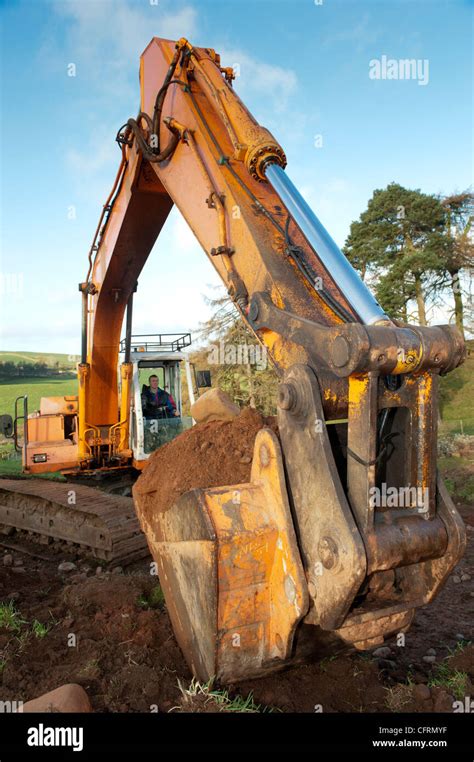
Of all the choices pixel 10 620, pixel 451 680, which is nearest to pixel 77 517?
pixel 10 620

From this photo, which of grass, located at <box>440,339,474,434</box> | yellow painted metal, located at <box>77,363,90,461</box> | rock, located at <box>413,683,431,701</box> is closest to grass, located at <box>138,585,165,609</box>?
rock, located at <box>413,683,431,701</box>

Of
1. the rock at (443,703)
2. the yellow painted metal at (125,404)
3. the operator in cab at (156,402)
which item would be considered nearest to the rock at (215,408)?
the rock at (443,703)

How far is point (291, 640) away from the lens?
2430mm

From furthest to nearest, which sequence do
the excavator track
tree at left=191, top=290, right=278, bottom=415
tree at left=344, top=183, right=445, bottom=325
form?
1. tree at left=344, top=183, right=445, bottom=325
2. tree at left=191, top=290, right=278, bottom=415
3. the excavator track

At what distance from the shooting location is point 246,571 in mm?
2455

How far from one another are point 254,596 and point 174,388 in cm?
610

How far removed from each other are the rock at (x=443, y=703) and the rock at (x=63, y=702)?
5.45 ft

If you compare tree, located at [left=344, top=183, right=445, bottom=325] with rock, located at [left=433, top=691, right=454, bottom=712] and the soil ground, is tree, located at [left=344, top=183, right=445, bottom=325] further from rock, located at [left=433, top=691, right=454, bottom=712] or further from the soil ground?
rock, located at [left=433, top=691, right=454, bottom=712]

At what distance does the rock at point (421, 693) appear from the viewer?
→ 268cm

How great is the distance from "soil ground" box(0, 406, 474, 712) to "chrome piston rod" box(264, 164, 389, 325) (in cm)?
92

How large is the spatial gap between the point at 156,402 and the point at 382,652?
5006 mm

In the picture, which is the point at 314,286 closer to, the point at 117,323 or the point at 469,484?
the point at 117,323

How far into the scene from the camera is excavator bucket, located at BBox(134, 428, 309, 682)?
241 cm
